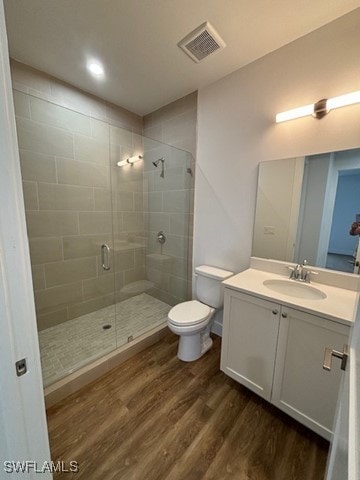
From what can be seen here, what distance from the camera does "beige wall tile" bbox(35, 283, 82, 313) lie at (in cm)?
205

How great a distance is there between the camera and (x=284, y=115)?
1.54 metres

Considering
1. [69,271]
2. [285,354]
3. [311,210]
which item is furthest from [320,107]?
[69,271]

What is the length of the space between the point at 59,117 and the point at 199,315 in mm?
2369

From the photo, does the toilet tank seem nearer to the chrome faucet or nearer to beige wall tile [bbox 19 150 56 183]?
the chrome faucet

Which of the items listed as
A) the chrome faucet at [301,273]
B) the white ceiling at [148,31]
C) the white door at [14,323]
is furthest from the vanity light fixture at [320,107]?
the white door at [14,323]

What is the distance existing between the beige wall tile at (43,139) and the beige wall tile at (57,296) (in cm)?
141

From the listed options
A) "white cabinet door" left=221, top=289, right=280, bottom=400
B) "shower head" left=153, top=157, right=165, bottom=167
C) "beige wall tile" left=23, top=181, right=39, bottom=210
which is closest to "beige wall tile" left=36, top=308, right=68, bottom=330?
"beige wall tile" left=23, top=181, right=39, bottom=210

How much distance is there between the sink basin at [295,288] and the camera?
145 cm

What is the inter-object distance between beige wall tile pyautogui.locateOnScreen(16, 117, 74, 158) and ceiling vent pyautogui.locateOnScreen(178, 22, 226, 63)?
4.57ft

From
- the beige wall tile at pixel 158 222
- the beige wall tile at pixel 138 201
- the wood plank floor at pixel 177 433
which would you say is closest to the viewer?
the wood plank floor at pixel 177 433

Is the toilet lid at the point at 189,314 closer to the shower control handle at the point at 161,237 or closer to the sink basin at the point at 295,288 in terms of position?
the sink basin at the point at 295,288

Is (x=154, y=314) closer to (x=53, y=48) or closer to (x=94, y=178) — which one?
(x=94, y=178)

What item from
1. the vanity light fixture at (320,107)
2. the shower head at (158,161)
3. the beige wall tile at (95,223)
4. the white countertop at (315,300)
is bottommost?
the white countertop at (315,300)

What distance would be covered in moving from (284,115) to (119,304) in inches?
103
